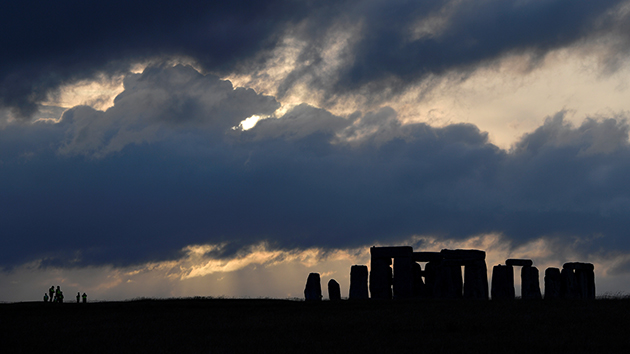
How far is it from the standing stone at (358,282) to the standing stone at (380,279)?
383 mm

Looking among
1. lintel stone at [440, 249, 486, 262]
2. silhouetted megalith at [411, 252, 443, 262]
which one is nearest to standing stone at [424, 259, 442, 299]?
silhouetted megalith at [411, 252, 443, 262]

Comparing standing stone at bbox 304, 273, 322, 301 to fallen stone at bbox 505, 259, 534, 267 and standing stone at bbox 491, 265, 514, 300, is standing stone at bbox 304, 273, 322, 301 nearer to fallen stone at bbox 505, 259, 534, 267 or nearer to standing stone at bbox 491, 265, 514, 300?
standing stone at bbox 491, 265, 514, 300

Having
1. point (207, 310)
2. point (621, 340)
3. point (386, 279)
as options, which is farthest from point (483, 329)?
point (386, 279)

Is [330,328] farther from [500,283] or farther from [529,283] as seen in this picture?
[529,283]

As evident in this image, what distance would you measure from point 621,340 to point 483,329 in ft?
12.0

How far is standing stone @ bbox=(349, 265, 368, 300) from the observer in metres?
35.2

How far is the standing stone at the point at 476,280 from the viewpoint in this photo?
35075 millimetres

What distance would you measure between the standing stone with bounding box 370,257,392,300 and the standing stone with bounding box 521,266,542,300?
27.0 ft

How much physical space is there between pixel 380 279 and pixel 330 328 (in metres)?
15.7

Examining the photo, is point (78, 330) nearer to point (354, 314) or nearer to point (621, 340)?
point (354, 314)

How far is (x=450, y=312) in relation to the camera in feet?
75.4

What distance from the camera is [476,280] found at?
116 ft

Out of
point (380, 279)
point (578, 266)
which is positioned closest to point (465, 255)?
point (380, 279)

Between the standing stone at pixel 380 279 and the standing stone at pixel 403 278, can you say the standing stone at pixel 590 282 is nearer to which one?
the standing stone at pixel 403 278
